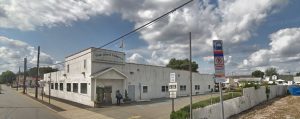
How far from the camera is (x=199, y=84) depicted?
51.8m

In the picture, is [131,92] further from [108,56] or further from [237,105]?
[237,105]

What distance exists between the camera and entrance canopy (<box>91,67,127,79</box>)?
27.5 m

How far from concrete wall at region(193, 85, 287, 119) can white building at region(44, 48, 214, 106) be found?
12.8 m

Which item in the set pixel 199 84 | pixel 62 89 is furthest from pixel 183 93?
pixel 62 89

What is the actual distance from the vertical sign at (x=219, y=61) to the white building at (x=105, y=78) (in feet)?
63.5

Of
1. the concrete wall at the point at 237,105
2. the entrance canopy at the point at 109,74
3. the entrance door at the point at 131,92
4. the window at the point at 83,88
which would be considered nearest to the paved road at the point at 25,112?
the window at the point at 83,88

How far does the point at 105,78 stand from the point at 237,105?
1333 cm

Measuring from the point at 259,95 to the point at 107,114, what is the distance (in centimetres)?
1732

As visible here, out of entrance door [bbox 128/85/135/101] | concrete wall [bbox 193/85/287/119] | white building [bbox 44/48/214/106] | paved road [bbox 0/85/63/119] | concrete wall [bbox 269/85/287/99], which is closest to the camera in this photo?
concrete wall [bbox 193/85/287/119]

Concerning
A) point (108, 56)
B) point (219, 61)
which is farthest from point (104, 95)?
point (219, 61)

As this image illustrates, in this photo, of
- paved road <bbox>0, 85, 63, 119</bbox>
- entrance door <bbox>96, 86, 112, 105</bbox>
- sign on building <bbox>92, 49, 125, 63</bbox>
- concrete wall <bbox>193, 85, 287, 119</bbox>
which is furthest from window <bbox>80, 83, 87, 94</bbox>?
concrete wall <bbox>193, 85, 287, 119</bbox>

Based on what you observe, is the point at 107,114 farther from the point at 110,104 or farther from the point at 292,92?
the point at 292,92

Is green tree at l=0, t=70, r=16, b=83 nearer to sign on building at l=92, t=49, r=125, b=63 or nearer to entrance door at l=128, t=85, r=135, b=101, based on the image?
entrance door at l=128, t=85, r=135, b=101

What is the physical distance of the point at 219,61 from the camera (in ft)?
30.7
